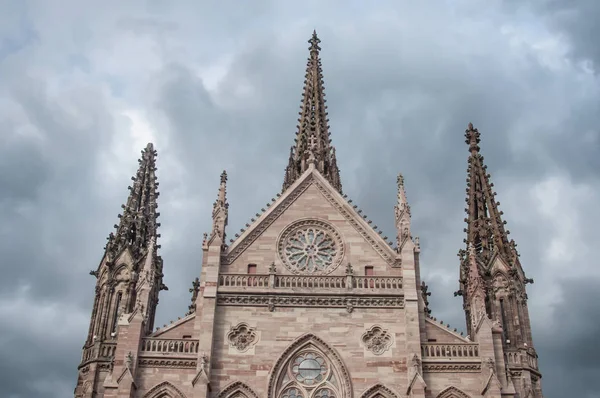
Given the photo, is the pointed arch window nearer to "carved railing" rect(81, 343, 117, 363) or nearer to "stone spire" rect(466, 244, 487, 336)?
"stone spire" rect(466, 244, 487, 336)

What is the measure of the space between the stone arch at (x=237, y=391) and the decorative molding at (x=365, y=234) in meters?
8.44

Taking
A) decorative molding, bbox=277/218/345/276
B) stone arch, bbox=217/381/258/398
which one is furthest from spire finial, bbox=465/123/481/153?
stone arch, bbox=217/381/258/398

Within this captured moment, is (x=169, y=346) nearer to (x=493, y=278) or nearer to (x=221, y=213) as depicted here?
(x=221, y=213)

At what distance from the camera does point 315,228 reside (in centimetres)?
3512

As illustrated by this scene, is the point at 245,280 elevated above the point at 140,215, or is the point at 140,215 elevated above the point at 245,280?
the point at 140,215

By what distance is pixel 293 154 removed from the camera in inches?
1964

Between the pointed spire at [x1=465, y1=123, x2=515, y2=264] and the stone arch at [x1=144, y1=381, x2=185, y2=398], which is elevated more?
the pointed spire at [x1=465, y1=123, x2=515, y2=264]

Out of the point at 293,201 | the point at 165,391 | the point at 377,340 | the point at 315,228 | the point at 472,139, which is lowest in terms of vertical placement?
the point at 165,391

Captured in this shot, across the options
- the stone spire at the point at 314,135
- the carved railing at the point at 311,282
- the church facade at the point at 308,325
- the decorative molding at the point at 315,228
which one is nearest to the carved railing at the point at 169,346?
the church facade at the point at 308,325

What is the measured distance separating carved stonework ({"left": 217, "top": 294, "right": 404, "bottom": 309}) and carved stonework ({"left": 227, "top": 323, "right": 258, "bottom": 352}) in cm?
110

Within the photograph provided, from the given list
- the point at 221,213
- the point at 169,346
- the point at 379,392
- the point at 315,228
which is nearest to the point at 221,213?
the point at 221,213

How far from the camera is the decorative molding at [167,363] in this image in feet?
103

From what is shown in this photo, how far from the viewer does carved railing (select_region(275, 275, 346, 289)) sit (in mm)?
33219

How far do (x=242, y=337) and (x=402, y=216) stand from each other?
932 centimetres
